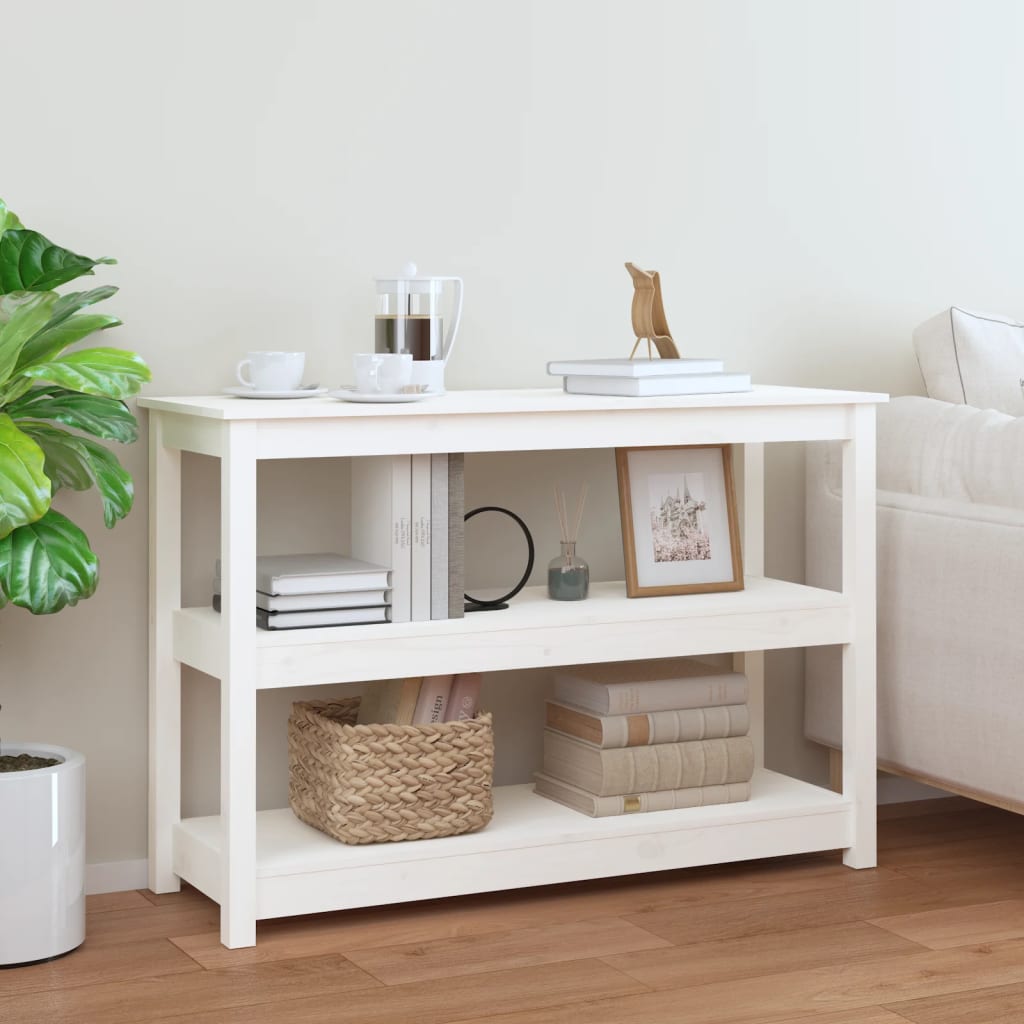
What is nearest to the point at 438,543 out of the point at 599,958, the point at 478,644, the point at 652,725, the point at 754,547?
the point at 478,644

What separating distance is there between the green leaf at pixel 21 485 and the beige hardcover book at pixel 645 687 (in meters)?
0.94

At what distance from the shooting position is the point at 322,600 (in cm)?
218

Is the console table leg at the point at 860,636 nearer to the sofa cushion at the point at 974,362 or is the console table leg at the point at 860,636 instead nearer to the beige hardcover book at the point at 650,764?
the beige hardcover book at the point at 650,764

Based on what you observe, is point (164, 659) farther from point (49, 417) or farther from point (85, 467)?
point (49, 417)

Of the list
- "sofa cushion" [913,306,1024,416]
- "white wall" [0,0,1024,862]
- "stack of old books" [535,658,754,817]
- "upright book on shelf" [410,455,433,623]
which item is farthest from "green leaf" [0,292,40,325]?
"sofa cushion" [913,306,1024,416]

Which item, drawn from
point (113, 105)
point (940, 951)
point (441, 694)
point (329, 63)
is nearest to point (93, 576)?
point (441, 694)

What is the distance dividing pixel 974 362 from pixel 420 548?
3.55ft

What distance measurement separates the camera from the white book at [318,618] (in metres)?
2.15

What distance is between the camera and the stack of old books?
7.88ft

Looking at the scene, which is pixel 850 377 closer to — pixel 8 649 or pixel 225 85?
pixel 225 85

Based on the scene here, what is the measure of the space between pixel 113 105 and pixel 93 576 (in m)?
0.77

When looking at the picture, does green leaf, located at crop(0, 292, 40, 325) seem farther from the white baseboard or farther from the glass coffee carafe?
the white baseboard

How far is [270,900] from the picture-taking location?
2131 mm

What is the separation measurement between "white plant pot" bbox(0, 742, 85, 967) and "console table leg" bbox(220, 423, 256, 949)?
8.1 inches
